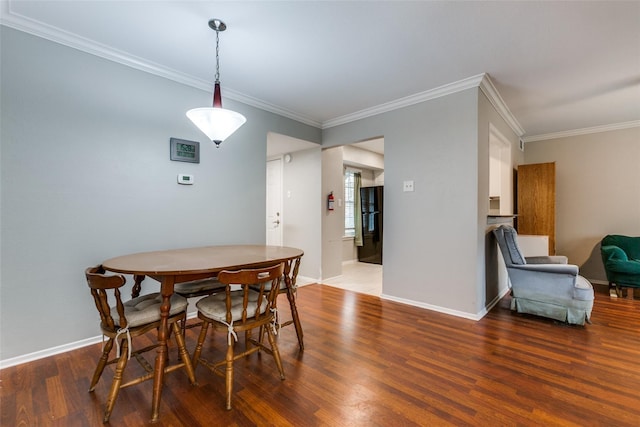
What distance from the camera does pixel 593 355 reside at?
2.22 meters

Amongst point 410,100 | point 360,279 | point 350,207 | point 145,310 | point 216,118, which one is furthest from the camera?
point 350,207

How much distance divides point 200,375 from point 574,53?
3.89 meters

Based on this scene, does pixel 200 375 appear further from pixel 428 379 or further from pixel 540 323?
pixel 540 323

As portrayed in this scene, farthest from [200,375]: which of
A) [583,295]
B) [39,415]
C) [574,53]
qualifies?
[574,53]

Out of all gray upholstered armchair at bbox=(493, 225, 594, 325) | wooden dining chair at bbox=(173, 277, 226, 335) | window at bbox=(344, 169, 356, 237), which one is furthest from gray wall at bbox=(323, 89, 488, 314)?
window at bbox=(344, 169, 356, 237)

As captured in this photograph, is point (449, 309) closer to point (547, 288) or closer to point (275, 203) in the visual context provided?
point (547, 288)

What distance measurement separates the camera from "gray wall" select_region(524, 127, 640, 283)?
437cm

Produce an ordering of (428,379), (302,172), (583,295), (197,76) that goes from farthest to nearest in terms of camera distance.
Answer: (302,172), (197,76), (583,295), (428,379)

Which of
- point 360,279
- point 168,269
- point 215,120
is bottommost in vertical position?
point 360,279

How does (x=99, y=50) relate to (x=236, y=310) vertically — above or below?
above

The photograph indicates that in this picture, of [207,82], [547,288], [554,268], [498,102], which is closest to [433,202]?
[554,268]

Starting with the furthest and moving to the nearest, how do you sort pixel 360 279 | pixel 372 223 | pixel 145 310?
pixel 372 223, pixel 360 279, pixel 145 310

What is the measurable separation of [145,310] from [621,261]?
5309 mm

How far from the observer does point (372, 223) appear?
20.9 feet
